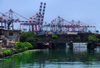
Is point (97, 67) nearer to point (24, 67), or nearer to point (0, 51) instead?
point (24, 67)

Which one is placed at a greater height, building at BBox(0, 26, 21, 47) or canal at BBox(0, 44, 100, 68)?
building at BBox(0, 26, 21, 47)

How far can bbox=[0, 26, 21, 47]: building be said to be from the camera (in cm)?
8575

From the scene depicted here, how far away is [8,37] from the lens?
94.2m

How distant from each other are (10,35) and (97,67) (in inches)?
2524

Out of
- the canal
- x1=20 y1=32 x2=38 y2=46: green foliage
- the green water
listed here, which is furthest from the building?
the green water

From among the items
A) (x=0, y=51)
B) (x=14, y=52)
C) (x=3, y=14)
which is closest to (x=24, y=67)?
(x=0, y=51)

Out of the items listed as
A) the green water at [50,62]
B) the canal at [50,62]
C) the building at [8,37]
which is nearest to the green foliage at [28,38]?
the building at [8,37]

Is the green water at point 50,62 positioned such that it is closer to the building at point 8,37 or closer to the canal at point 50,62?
the canal at point 50,62

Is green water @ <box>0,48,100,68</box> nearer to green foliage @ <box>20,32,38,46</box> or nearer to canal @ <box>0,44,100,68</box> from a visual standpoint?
canal @ <box>0,44,100,68</box>

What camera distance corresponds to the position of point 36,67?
38.5 metres

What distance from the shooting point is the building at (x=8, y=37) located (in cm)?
8575

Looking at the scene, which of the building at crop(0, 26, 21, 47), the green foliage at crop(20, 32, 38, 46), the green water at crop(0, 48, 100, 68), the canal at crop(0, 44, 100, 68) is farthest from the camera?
the green foliage at crop(20, 32, 38, 46)

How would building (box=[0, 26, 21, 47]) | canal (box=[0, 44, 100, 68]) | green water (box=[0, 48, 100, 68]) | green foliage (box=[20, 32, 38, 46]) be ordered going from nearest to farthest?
green water (box=[0, 48, 100, 68])
canal (box=[0, 44, 100, 68])
building (box=[0, 26, 21, 47])
green foliage (box=[20, 32, 38, 46])

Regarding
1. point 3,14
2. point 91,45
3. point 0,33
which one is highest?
point 3,14
